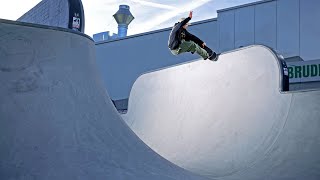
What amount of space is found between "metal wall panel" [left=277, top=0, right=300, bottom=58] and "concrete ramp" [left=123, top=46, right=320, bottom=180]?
7.29m

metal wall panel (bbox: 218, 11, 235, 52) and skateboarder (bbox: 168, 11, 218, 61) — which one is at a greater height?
metal wall panel (bbox: 218, 11, 235, 52)

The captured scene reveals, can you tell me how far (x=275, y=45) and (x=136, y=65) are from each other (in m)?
8.56

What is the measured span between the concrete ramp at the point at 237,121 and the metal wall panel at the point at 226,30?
25.4ft

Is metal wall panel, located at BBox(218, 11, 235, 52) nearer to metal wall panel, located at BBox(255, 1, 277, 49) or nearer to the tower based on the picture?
metal wall panel, located at BBox(255, 1, 277, 49)

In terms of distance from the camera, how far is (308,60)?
13695 millimetres

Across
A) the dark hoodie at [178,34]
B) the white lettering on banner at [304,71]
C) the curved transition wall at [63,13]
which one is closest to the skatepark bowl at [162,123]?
the dark hoodie at [178,34]

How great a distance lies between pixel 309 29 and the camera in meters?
13.9

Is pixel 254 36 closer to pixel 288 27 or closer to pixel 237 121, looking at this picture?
pixel 288 27

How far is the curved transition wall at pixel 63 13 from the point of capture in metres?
7.62

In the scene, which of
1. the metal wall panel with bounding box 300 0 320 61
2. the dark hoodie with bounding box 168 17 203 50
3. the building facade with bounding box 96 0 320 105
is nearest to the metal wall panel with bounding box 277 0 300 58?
the building facade with bounding box 96 0 320 105

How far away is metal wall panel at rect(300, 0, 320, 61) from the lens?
1373cm

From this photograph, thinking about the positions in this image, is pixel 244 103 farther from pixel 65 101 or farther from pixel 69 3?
pixel 69 3

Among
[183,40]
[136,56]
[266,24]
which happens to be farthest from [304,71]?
[136,56]

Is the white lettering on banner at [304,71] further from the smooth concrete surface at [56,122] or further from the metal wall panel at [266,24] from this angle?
the smooth concrete surface at [56,122]
